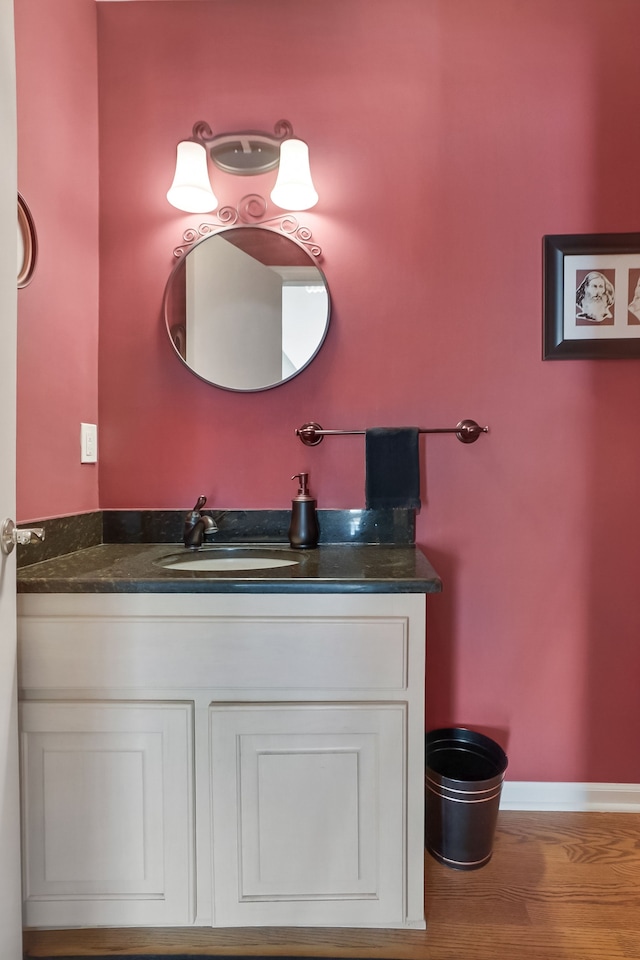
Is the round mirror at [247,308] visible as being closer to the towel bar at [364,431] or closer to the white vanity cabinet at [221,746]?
the towel bar at [364,431]

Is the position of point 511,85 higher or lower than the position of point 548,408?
higher

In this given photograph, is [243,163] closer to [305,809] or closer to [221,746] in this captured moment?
[221,746]

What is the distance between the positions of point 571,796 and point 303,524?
1171mm

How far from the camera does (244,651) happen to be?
1.02 metres

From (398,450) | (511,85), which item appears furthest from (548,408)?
(511,85)

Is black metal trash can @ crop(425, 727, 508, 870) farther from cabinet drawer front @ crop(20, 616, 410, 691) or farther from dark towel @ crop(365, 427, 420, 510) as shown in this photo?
dark towel @ crop(365, 427, 420, 510)

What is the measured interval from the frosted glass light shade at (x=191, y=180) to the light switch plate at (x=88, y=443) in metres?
0.72

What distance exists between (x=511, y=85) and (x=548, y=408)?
0.97 m

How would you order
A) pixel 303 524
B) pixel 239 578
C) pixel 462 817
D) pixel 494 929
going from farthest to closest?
pixel 303 524
pixel 462 817
pixel 494 929
pixel 239 578

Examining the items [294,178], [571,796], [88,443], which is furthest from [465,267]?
[571,796]

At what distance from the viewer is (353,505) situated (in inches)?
60.1

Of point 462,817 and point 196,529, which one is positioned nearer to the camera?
point 462,817

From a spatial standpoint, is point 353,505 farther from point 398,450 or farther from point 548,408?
point 548,408

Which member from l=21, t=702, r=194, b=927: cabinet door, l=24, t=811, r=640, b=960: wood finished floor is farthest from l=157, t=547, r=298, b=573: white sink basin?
l=24, t=811, r=640, b=960: wood finished floor
